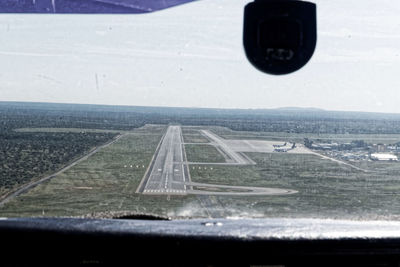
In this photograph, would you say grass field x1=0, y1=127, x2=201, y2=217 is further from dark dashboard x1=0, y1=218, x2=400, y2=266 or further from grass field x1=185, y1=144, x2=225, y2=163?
dark dashboard x1=0, y1=218, x2=400, y2=266

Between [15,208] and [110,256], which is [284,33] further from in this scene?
[15,208]

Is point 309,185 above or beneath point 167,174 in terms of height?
beneath

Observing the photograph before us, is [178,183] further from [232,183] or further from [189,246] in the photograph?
[189,246]

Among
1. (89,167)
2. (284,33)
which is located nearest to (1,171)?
(89,167)

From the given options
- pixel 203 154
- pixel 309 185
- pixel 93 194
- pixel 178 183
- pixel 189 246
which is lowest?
pixel 309 185

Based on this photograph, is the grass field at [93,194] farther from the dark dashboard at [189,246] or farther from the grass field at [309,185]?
the dark dashboard at [189,246]

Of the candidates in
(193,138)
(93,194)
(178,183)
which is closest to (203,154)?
(178,183)
